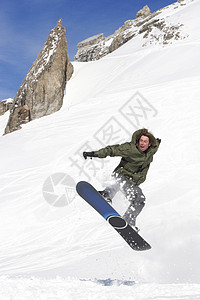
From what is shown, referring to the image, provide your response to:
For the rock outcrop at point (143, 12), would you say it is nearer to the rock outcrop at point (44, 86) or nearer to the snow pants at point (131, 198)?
the rock outcrop at point (44, 86)

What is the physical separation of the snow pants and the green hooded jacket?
8 cm

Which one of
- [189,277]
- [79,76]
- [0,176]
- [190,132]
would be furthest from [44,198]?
[79,76]

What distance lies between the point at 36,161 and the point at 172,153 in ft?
13.6

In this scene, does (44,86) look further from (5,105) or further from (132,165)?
(132,165)

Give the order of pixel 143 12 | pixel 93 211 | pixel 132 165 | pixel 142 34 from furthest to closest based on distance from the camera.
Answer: pixel 143 12 < pixel 142 34 < pixel 93 211 < pixel 132 165

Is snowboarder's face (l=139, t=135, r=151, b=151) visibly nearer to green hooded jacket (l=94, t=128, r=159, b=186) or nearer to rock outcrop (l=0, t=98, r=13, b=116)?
green hooded jacket (l=94, t=128, r=159, b=186)

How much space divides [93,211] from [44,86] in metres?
15.8

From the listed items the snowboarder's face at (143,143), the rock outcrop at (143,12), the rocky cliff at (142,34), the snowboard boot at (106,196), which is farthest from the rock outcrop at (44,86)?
the rock outcrop at (143,12)

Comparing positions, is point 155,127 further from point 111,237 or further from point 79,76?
point 79,76

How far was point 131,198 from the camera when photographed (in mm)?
4203

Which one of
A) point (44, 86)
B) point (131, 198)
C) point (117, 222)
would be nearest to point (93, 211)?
point (131, 198)

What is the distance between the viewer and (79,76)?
2205 cm

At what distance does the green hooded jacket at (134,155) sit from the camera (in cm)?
403

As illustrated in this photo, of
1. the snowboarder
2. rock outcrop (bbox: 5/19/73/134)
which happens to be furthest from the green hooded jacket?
rock outcrop (bbox: 5/19/73/134)
